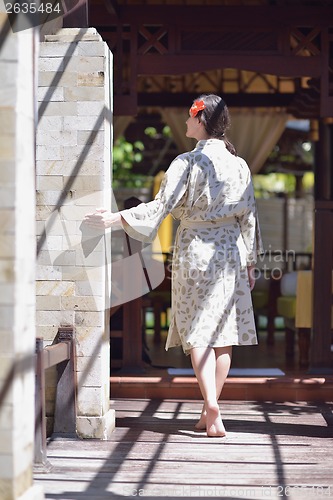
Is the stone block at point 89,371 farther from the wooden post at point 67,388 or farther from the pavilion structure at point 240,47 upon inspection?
the pavilion structure at point 240,47

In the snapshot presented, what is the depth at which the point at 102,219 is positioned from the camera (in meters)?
→ 4.01

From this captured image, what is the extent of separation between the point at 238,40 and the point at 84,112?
1990 mm

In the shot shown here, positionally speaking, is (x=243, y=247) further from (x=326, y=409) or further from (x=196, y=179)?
(x=326, y=409)

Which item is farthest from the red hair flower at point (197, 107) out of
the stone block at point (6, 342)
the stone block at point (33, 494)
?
the stone block at point (33, 494)

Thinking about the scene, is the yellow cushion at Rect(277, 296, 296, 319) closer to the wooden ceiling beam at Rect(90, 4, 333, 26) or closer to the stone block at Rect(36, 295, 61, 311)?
the wooden ceiling beam at Rect(90, 4, 333, 26)

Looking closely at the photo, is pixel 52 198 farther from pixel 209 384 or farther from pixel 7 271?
pixel 7 271

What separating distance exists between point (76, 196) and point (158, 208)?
0.39 metres

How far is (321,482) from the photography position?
3307mm

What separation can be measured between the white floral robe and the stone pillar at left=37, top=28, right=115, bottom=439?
13.9 inches

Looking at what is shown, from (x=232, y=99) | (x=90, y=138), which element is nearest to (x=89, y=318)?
(x=90, y=138)

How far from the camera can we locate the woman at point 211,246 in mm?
4184

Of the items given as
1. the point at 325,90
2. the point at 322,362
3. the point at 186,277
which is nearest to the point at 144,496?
the point at 186,277

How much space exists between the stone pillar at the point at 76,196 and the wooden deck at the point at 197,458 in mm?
348

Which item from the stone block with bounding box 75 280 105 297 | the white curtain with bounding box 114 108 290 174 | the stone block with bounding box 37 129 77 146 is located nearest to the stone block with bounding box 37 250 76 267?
the stone block with bounding box 75 280 105 297
